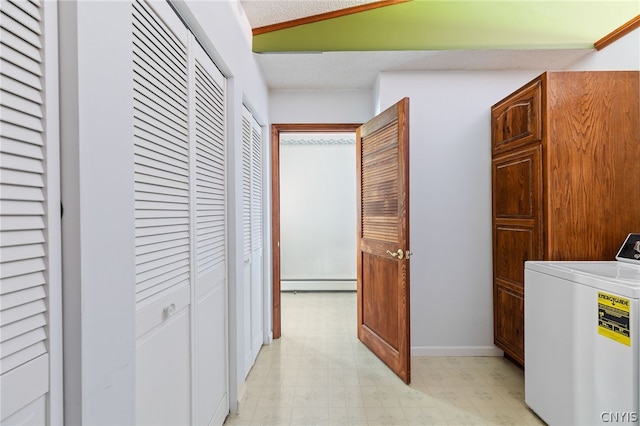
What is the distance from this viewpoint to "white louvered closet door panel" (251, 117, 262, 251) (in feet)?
9.07

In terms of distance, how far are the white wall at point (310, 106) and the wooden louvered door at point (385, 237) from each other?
1.12 ft

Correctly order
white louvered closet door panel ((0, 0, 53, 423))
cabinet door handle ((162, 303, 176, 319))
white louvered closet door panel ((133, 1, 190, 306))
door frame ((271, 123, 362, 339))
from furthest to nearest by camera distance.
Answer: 1. door frame ((271, 123, 362, 339))
2. cabinet door handle ((162, 303, 176, 319))
3. white louvered closet door panel ((133, 1, 190, 306))
4. white louvered closet door panel ((0, 0, 53, 423))

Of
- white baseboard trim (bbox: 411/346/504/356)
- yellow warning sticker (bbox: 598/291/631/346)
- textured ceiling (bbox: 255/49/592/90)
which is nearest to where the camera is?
yellow warning sticker (bbox: 598/291/631/346)

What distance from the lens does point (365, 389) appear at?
2.37 meters

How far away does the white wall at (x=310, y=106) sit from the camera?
11.1 ft

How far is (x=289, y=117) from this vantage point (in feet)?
11.1

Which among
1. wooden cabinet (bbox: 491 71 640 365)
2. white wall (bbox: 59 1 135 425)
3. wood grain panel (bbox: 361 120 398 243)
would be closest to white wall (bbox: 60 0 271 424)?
white wall (bbox: 59 1 135 425)

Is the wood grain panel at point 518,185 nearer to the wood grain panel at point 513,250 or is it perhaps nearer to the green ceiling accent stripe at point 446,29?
the wood grain panel at point 513,250

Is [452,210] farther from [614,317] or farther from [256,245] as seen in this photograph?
[256,245]

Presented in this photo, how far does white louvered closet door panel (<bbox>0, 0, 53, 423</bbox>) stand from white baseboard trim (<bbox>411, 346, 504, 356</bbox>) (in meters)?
2.78

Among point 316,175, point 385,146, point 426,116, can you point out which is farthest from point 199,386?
point 316,175

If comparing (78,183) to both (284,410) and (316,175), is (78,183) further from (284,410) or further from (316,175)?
(316,175)

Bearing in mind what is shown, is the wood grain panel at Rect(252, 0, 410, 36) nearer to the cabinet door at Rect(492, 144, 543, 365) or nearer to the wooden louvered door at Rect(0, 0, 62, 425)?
the cabinet door at Rect(492, 144, 543, 365)

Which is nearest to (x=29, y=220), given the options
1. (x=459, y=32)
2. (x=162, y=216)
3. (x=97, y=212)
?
(x=97, y=212)
